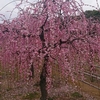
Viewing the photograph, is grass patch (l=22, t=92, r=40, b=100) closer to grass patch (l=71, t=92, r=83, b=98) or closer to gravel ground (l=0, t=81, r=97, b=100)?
gravel ground (l=0, t=81, r=97, b=100)

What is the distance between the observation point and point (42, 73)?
6520 millimetres

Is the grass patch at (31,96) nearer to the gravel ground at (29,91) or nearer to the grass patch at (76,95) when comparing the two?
the gravel ground at (29,91)

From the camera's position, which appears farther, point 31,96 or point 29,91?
point 29,91

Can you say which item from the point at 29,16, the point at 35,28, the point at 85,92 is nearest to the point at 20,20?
the point at 29,16

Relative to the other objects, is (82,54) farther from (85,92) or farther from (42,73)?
(85,92)

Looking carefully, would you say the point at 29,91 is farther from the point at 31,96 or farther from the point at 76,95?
the point at 76,95

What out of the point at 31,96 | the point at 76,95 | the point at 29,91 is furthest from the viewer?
the point at 29,91

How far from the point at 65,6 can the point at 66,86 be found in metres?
6.03

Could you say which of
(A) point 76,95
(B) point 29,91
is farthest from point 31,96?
(A) point 76,95

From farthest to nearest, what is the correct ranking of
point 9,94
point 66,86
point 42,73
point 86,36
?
1. point 66,86
2. point 9,94
3. point 42,73
4. point 86,36

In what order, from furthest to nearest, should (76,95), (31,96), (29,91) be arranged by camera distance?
(29,91)
(31,96)
(76,95)

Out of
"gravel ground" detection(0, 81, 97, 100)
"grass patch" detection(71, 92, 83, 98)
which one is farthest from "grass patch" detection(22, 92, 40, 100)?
"grass patch" detection(71, 92, 83, 98)

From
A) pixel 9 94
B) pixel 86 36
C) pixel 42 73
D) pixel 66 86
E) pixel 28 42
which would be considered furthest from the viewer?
pixel 66 86

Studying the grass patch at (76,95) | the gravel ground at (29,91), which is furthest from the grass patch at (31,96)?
the grass patch at (76,95)
